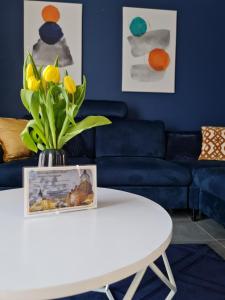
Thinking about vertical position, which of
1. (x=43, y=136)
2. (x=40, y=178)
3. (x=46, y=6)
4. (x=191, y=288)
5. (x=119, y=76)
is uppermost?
(x=46, y=6)

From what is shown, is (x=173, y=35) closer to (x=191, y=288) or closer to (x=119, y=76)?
(x=119, y=76)

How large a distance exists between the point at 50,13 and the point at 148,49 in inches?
41.5

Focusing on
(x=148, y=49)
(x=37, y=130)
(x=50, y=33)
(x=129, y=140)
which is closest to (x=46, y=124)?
(x=37, y=130)

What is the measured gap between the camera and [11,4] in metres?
2.94

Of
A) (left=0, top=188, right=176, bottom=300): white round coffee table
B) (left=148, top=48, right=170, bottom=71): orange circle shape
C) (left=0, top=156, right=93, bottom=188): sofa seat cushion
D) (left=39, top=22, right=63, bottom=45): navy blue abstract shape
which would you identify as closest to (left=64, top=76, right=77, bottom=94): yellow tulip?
(left=0, top=188, right=176, bottom=300): white round coffee table

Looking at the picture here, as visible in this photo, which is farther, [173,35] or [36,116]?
[173,35]

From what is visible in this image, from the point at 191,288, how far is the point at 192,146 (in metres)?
1.74

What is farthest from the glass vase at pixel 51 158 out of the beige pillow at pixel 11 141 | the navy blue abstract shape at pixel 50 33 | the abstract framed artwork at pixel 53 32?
the navy blue abstract shape at pixel 50 33

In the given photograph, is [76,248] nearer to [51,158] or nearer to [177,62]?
[51,158]

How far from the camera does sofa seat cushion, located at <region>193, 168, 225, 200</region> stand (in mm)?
1935

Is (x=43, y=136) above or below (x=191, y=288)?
above

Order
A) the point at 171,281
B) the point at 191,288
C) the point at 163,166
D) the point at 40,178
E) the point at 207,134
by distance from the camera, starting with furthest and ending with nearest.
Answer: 1. the point at 207,134
2. the point at 163,166
3. the point at 191,288
4. the point at 171,281
5. the point at 40,178

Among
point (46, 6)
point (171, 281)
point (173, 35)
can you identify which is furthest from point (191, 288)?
point (46, 6)

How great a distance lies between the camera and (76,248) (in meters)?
0.72
